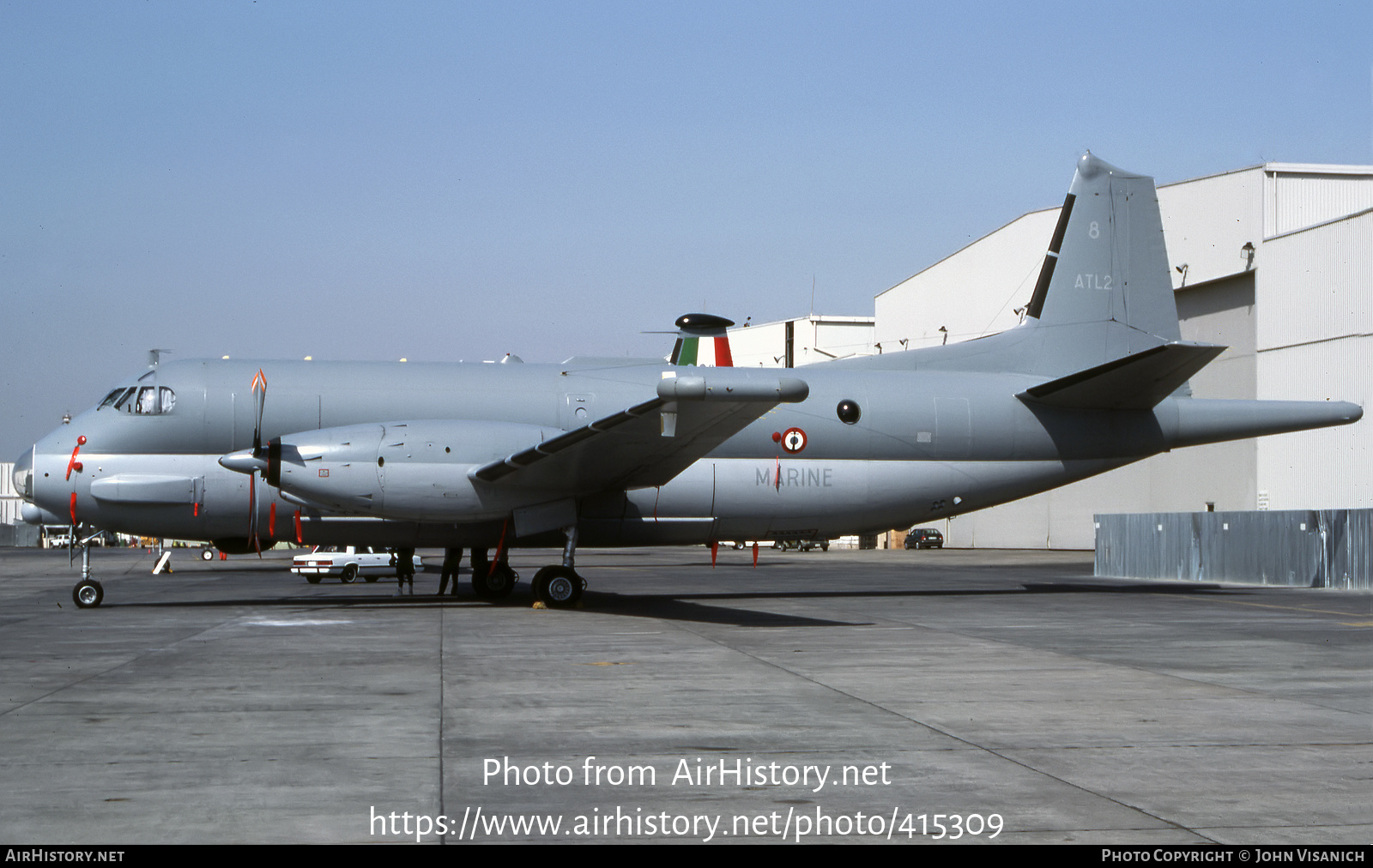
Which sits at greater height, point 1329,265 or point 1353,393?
point 1329,265

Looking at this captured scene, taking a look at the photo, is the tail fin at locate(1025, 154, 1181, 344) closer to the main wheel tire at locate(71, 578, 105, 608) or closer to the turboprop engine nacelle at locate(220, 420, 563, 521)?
the turboprop engine nacelle at locate(220, 420, 563, 521)

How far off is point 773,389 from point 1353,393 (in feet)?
96.6

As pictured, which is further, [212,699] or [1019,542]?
[1019,542]

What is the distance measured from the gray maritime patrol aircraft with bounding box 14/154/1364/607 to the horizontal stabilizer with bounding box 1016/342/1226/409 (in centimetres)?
6

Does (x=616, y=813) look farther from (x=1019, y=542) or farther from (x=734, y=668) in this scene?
(x=1019, y=542)

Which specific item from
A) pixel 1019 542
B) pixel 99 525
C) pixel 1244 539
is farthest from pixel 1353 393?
pixel 99 525

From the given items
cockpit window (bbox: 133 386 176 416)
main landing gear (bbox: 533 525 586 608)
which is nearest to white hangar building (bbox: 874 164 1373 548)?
main landing gear (bbox: 533 525 586 608)

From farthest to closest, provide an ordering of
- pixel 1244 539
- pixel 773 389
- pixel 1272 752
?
pixel 1244 539 → pixel 773 389 → pixel 1272 752

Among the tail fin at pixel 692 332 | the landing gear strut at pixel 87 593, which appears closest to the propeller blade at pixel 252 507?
the landing gear strut at pixel 87 593

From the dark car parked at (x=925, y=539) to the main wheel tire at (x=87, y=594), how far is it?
5080 centimetres

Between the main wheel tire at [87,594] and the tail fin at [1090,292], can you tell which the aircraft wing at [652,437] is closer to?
the tail fin at [1090,292]

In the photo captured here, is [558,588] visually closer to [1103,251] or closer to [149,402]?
[149,402]

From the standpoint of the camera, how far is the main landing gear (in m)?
19.9
